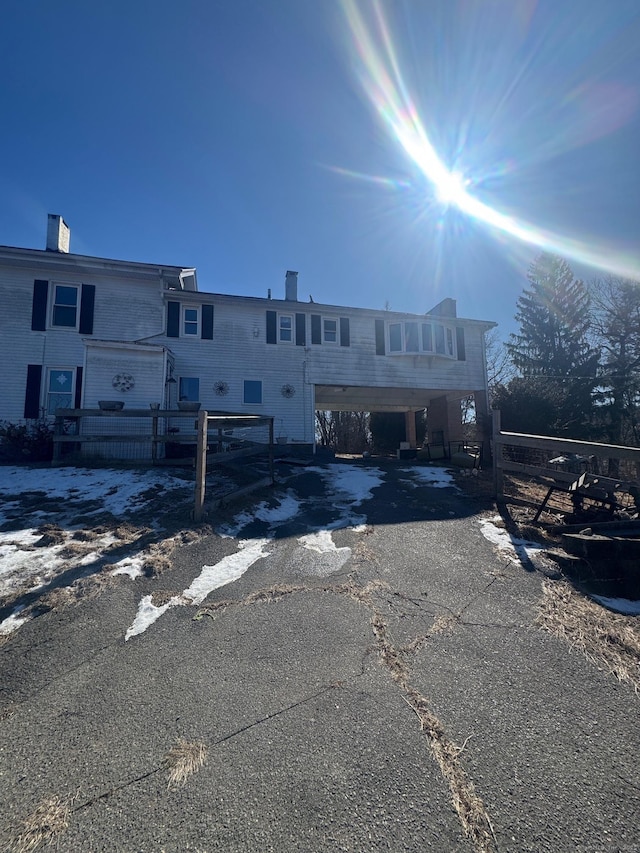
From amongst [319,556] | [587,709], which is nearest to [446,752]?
[587,709]

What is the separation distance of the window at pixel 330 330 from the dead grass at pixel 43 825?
14.7 metres

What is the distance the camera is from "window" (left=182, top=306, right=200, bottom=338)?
1379cm

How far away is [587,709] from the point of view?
2213 mm

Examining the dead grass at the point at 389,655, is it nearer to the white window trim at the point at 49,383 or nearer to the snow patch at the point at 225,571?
the snow patch at the point at 225,571

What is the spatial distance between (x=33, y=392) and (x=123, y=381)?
3.80 meters

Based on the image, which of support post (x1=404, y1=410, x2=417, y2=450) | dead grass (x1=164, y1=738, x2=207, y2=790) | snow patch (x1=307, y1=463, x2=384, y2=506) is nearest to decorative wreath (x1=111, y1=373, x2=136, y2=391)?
snow patch (x1=307, y1=463, x2=384, y2=506)

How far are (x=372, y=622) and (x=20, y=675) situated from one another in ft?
8.33

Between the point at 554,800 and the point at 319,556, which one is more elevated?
the point at 319,556

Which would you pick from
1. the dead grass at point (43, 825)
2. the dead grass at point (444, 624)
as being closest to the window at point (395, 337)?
the dead grass at point (444, 624)

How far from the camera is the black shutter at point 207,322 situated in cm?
1391

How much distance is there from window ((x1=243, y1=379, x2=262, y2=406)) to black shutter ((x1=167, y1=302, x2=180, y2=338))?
3.17 m

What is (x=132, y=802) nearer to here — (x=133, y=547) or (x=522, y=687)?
(x=522, y=687)

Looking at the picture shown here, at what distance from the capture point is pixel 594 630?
3004mm

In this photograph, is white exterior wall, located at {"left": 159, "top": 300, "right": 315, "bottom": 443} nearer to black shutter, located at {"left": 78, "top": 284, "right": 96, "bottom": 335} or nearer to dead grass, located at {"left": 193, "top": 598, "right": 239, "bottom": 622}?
black shutter, located at {"left": 78, "top": 284, "right": 96, "bottom": 335}
